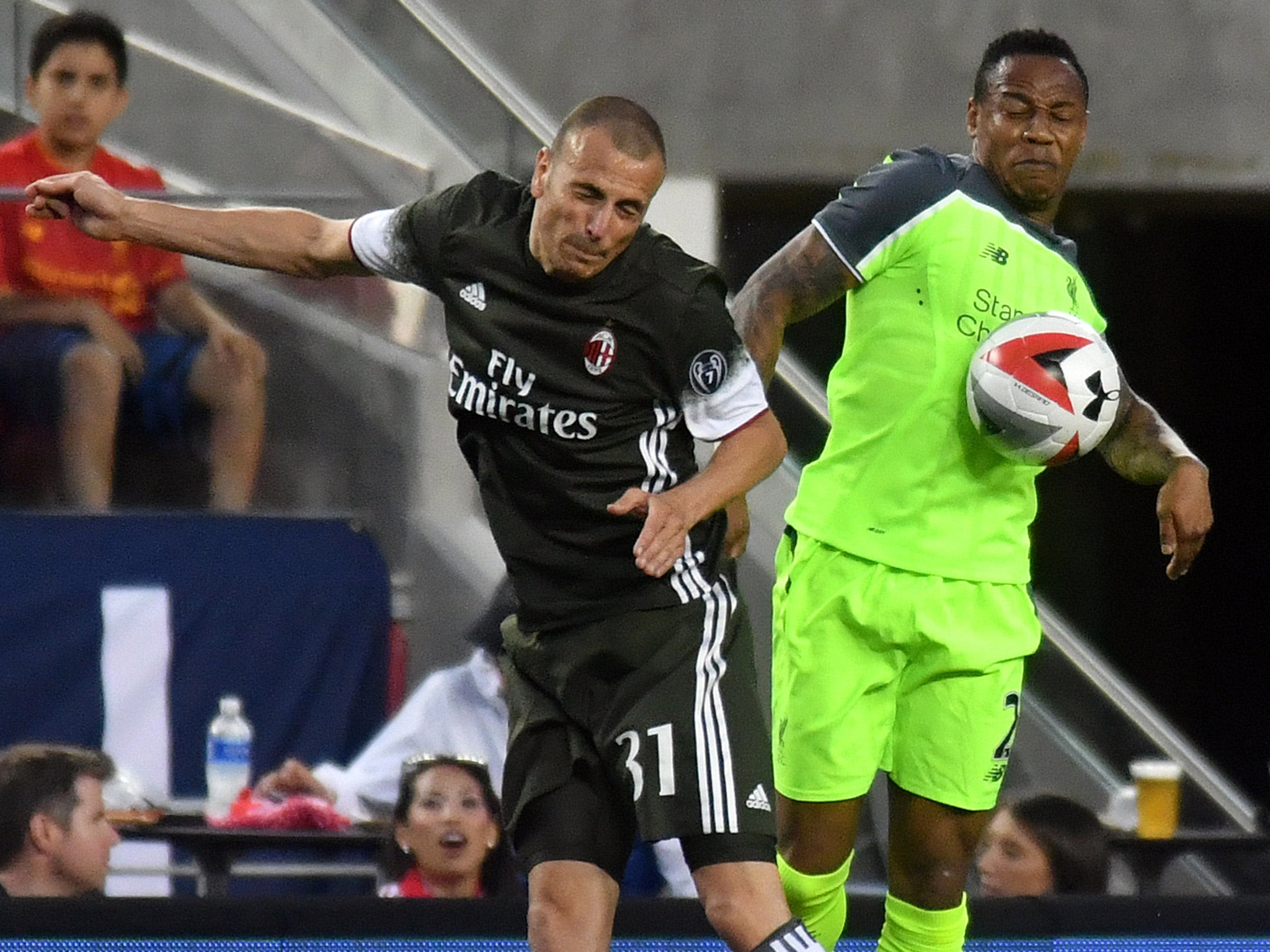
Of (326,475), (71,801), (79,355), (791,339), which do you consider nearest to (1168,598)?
(791,339)

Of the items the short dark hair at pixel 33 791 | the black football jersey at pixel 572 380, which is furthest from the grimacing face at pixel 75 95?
the black football jersey at pixel 572 380

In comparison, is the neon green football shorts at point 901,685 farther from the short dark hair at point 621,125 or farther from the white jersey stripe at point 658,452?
the short dark hair at point 621,125

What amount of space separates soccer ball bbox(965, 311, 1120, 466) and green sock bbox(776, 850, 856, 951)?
2.89 ft

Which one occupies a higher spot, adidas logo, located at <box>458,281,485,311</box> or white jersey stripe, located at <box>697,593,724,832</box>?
adidas logo, located at <box>458,281,485,311</box>

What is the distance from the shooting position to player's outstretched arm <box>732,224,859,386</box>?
12.8 ft

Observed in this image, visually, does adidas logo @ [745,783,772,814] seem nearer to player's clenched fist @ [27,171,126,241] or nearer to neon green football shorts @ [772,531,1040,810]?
neon green football shorts @ [772,531,1040,810]

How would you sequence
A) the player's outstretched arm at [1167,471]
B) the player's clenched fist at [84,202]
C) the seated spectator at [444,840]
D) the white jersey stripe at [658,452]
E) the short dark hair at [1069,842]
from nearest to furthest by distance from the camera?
the player's clenched fist at [84,202] → the white jersey stripe at [658,452] → the player's outstretched arm at [1167,471] → the seated spectator at [444,840] → the short dark hair at [1069,842]

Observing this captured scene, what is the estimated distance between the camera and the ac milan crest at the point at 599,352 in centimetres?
355

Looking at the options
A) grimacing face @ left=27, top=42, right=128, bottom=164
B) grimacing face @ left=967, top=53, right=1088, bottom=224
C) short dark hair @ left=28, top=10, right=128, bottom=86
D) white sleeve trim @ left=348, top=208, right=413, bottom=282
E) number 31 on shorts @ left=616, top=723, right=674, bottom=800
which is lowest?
number 31 on shorts @ left=616, top=723, right=674, bottom=800

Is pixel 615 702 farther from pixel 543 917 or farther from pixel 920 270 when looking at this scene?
pixel 920 270

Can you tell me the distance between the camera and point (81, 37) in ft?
20.4

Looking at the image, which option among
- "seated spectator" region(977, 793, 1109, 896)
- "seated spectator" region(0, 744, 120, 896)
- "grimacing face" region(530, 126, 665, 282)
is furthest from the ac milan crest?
"seated spectator" region(977, 793, 1109, 896)

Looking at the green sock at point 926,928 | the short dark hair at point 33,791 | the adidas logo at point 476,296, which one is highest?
the adidas logo at point 476,296

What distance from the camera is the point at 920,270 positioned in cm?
396
